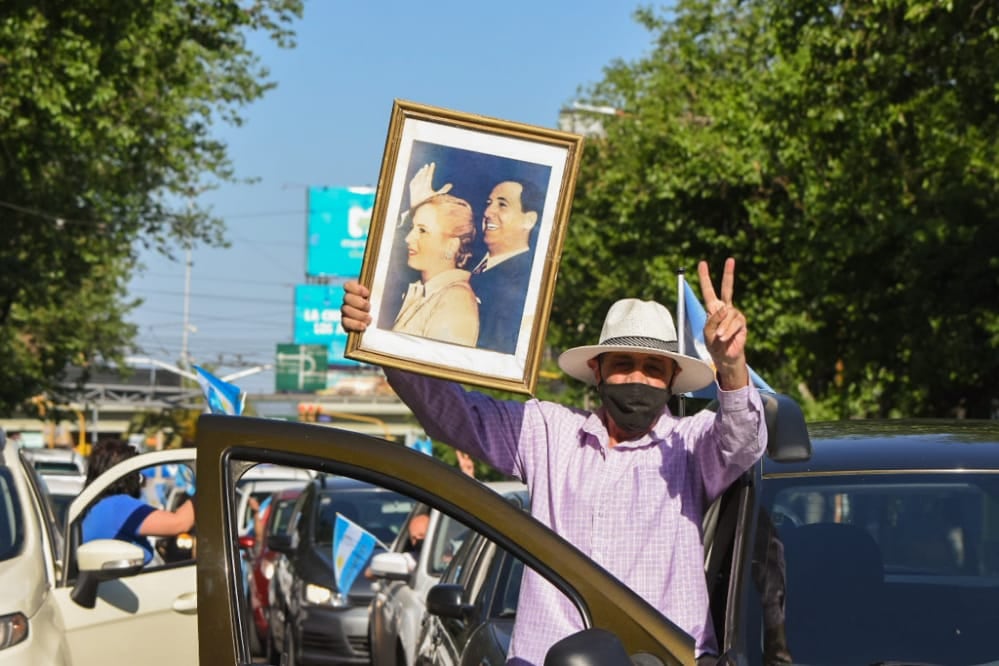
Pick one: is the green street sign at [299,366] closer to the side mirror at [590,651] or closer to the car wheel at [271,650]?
the car wheel at [271,650]

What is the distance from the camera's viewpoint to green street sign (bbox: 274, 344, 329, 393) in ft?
233

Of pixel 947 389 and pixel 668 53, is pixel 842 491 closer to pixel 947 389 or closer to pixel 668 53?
pixel 947 389

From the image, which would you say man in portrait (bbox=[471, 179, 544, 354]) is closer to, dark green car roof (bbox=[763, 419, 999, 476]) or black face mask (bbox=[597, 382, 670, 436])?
black face mask (bbox=[597, 382, 670, 436])

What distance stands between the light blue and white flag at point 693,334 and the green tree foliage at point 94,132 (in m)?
17.0

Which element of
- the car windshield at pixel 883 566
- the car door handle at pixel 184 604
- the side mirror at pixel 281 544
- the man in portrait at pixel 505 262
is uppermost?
the man in portrait at pixel 505 262

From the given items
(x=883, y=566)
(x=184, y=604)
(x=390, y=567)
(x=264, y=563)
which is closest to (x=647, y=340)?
(x=883, y=566)

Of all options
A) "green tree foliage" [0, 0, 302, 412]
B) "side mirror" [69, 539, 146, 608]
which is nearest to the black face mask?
"side mirror" [69, 539, 146, 608]

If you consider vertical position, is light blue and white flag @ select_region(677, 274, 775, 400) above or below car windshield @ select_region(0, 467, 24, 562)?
above

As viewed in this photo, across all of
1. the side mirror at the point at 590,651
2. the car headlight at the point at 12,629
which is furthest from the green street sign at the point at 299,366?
the side mirror at the point at 590,651

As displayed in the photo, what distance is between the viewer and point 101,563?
661 cm

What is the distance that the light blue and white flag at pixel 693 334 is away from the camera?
5.27 m

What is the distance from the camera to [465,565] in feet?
26.3

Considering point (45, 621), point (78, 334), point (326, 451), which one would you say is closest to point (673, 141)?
point (78, 334)

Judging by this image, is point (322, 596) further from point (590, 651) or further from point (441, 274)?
point (590, 651)
